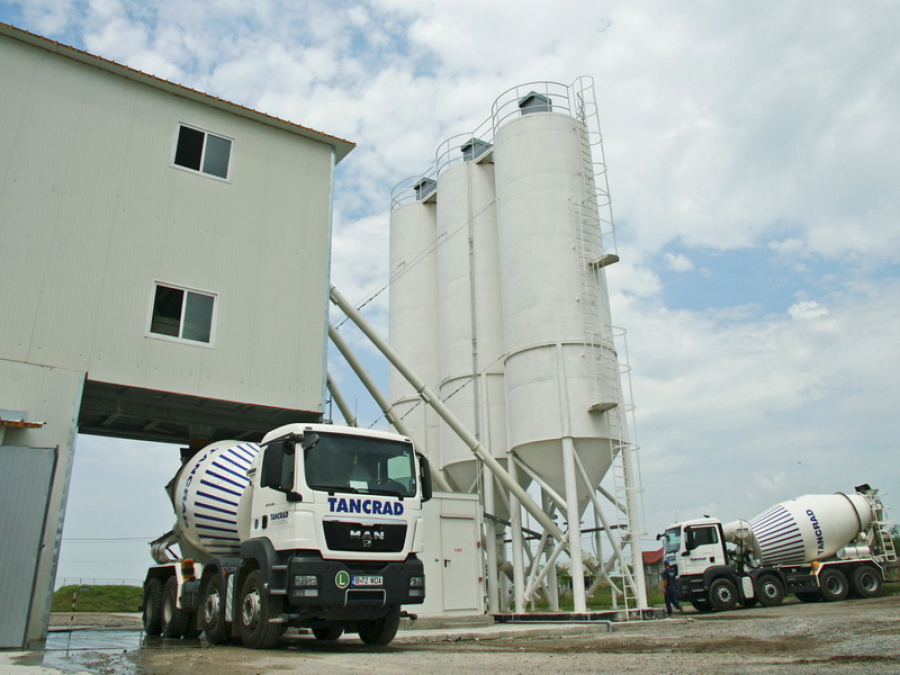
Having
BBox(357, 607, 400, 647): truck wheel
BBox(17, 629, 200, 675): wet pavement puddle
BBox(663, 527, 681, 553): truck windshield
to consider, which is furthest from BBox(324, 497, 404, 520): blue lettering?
BBox(663, 527, 681, 553): truck windshield

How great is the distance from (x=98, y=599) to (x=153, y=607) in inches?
1112

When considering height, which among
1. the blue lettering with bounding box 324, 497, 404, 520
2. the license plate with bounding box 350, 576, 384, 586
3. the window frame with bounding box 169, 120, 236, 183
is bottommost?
the license plate with bounding box 350, 576, 384, 586

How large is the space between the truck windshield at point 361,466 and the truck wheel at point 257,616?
1.49m

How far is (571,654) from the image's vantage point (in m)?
8.45

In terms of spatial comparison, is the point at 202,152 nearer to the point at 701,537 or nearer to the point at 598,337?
the point at 598,337

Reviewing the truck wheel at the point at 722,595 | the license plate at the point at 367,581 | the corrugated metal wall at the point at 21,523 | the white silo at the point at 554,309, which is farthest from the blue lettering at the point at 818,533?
the corrugated metal wall at the point at 21,523

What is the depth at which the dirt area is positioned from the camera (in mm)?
6504

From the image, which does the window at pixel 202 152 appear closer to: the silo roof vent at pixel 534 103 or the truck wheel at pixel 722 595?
the silo roof vent at pixel 534 103

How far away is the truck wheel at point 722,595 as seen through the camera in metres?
21.7

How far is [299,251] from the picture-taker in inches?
624

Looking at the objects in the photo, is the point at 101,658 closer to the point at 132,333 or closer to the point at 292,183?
the point at 132,333

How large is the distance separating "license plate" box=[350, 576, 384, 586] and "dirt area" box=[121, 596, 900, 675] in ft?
2.64

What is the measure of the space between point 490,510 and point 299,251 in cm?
913

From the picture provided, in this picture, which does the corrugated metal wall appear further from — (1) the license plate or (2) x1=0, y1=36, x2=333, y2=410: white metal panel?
(1) the license plate
